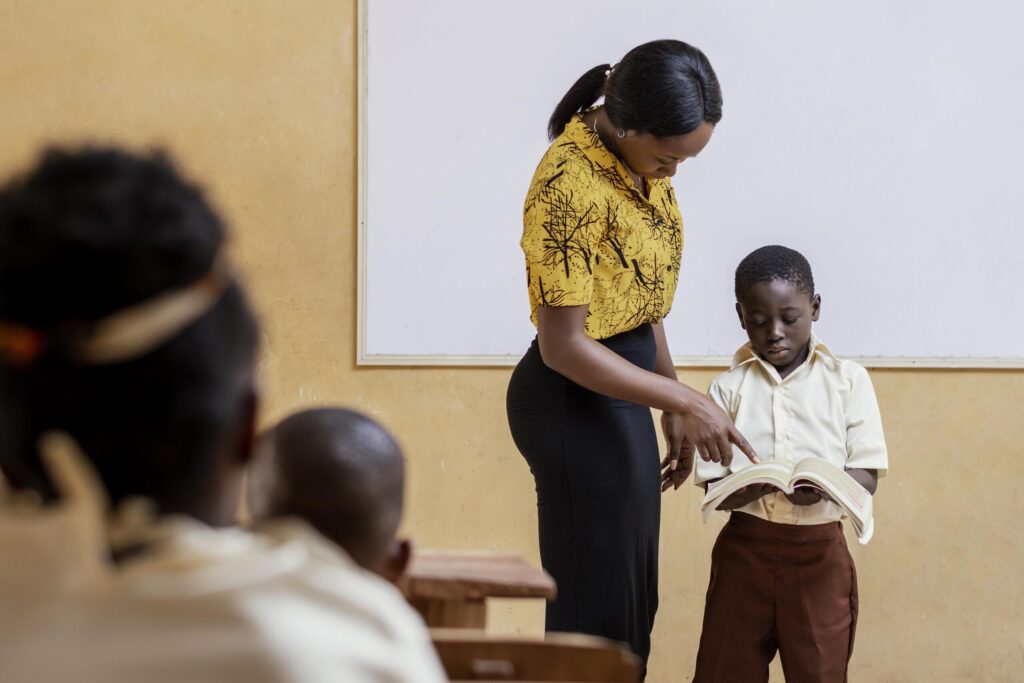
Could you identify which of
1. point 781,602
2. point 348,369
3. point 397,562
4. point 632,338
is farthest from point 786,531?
point 348,369

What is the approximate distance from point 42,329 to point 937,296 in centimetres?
308

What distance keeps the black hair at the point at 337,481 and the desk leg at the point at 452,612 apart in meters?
0.11

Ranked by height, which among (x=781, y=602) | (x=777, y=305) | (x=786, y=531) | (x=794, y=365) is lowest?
(x=781, y=602)

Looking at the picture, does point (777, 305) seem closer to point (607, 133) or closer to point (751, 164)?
point (607, 133)

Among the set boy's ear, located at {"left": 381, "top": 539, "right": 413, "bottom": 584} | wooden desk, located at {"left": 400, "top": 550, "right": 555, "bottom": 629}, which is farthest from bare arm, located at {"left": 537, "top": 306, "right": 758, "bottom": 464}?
boy's ear, located at {"left": 381, "top": 539, "right": 413, "bottom": 584}

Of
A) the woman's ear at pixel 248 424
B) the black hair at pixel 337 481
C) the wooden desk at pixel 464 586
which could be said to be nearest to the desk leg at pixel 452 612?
the wooden desk at pixel 464 586

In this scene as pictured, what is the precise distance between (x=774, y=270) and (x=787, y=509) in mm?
527

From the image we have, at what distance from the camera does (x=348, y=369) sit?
3381mm

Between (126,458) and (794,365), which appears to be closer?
(126,458)

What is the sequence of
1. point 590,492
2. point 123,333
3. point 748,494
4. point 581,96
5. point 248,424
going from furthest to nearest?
point 748,494, point 581,96, point 590,492, point 248,424, point 123,333

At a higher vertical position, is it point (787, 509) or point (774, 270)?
point (774, 270)

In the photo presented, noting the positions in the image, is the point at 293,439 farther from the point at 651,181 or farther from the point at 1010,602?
the point at 1010,602

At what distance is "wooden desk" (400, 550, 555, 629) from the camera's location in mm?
1443

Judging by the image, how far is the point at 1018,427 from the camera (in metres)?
3.39
